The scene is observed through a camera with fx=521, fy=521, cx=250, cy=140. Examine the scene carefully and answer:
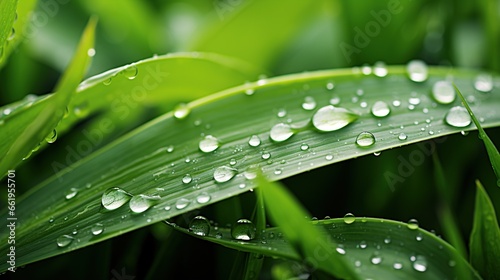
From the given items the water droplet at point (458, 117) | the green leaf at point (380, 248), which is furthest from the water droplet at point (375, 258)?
the water droplet at point (458, 117)

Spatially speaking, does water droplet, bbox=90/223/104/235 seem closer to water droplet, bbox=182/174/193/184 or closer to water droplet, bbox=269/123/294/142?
water droplet, bbox=182/174/193/184

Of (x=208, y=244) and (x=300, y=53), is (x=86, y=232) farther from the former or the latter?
(x=300, y=53)

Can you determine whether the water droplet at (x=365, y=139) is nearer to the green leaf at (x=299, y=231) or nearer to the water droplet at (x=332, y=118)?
the water droplet at (x=332, y=118)

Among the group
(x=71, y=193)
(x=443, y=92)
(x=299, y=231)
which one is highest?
(x=443, y=92)

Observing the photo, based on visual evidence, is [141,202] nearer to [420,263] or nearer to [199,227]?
[199,227]

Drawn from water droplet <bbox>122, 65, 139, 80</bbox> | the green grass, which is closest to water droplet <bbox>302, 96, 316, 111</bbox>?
the green grass

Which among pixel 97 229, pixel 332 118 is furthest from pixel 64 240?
pixel 332 118
